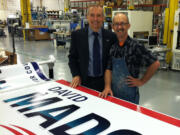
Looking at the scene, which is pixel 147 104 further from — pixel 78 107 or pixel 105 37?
pixel 78 107

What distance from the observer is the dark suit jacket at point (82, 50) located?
1834mm

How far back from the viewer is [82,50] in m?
1.89

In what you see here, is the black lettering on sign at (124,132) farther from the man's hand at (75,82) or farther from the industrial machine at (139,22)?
the industrial machine at (139,22)

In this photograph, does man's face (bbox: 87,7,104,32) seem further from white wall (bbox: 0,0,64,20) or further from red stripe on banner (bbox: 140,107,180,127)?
white wall (bbox: 0,0,64,20)

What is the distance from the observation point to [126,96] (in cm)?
174

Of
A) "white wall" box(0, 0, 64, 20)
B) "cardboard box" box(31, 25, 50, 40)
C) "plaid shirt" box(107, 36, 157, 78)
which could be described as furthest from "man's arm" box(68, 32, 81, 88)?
"white wall" box(0, 0, 64, 20)

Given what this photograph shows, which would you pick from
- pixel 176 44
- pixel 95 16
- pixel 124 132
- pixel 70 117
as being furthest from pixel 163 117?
pixel 176 44

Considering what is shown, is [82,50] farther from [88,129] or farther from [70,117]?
[88,129]

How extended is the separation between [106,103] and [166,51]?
16.6 ft

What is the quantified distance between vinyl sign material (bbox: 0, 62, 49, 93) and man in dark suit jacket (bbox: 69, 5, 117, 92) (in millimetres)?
343

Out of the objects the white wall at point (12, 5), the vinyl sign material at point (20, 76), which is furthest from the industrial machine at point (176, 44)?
the white wall at point (12, 5)

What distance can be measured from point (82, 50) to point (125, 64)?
0.47 metres

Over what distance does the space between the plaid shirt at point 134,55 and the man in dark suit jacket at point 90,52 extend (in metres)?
0.21

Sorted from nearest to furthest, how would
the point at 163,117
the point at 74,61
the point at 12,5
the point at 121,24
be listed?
the point at 163,117 < the point at 121,24 < the point at 74,61 < the point at 12,5
